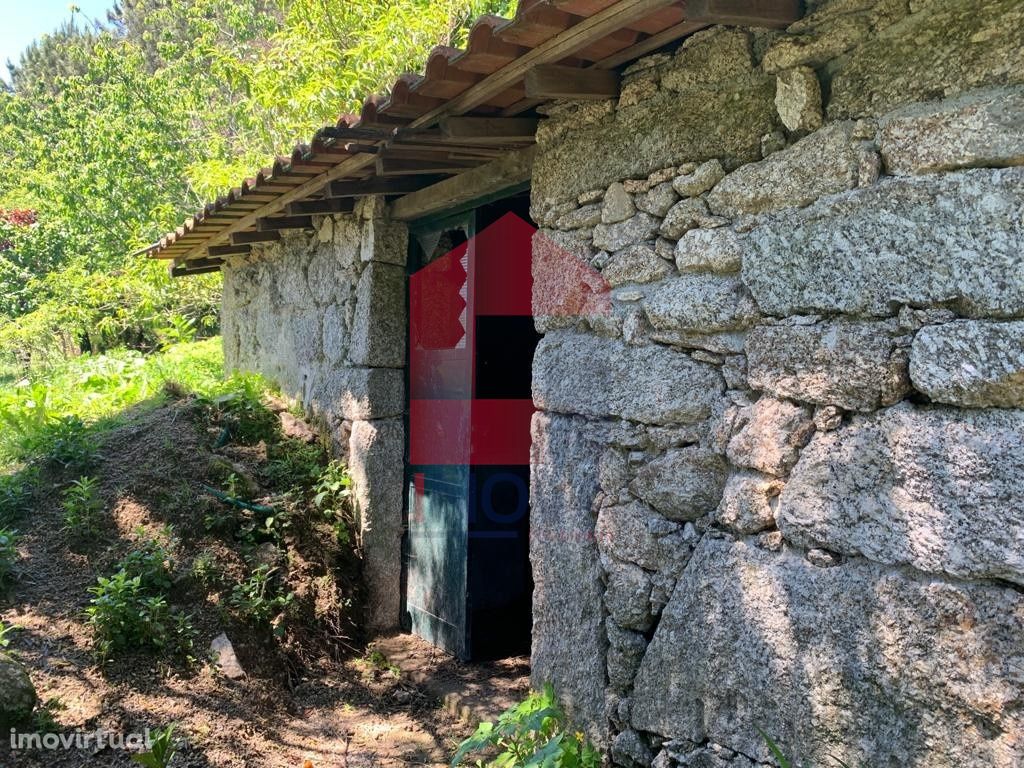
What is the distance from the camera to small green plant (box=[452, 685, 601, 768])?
8.52ft

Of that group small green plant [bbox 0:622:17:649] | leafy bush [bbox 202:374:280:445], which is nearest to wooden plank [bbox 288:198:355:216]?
leafy bush [bbox 202:374:280:445]

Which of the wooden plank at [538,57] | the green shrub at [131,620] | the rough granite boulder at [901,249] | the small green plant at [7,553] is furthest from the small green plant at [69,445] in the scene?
the rough granite boulder at [901,249]

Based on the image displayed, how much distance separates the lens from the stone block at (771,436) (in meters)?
2.09

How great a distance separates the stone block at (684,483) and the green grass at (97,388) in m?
4.18

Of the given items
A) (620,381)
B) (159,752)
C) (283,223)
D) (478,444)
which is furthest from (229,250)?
(620,381)

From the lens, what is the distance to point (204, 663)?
150 inches

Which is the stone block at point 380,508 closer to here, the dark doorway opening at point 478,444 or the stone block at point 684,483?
the dark doorway opening at point 478,444

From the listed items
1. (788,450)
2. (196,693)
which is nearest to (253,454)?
(196,693)

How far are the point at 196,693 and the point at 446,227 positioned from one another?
2.66 meters

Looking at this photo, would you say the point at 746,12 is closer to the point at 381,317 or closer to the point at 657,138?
the point at 657,138

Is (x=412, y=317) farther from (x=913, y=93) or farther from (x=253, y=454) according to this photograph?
(x=913, y=93)

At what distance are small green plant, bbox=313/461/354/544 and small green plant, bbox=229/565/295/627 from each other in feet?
1.64

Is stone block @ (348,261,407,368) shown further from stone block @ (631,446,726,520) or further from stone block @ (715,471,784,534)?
stone block @ (715,471,784,534)

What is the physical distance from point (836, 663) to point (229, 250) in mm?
5981
